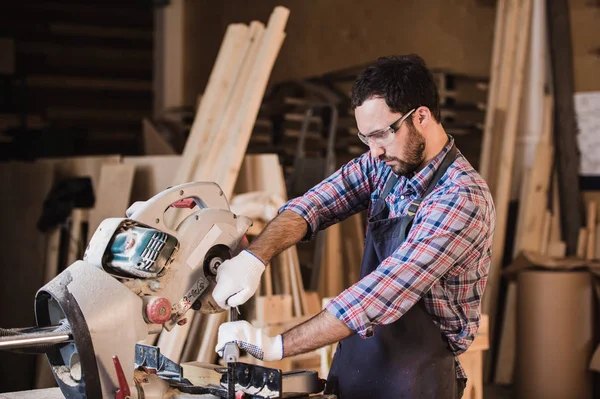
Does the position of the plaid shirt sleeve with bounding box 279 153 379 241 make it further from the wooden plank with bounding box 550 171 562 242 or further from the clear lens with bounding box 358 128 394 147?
the wooden plank with bounding box 550 171 562 242

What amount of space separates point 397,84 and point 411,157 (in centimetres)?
19

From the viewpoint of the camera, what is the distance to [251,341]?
2057mm

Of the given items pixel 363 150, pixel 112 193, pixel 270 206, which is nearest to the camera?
pixel 270 206

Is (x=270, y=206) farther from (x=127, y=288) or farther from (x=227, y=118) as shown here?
(x=127, y=288)

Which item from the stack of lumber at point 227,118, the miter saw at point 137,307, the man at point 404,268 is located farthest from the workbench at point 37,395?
the stack of lumber at point 227,118

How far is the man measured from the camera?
6.85ft

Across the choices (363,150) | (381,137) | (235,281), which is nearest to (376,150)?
(381,137)

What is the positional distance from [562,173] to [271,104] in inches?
81.7

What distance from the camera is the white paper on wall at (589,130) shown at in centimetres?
523

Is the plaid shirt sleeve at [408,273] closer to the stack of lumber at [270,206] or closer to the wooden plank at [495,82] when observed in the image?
the stack of lumber at [270,206]

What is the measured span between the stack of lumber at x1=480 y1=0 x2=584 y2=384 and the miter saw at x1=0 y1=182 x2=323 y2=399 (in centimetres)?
320

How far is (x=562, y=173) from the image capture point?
5273 mm

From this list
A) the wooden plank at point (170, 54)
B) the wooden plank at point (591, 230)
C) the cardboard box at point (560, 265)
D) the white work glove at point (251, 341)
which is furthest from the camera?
the wooden plank at point (170, 54)

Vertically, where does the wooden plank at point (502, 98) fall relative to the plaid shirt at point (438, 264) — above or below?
above
